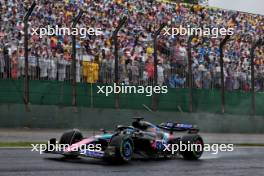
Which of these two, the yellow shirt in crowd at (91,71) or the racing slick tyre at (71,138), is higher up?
the yellow shirt in crowd at (91,71)

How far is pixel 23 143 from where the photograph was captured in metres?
15.4

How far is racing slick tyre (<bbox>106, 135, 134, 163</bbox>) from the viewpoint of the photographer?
10.9 meters

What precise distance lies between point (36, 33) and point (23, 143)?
18.9 ft

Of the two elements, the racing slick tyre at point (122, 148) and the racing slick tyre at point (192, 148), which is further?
the racing slick tyre at point (192, 148)

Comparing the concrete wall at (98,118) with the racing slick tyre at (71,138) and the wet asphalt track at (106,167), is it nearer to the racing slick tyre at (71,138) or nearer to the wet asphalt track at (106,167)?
the wet asphalt track at (106,167)

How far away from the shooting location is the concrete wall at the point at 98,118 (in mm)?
17859

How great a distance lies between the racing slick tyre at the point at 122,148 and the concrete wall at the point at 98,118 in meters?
7.29

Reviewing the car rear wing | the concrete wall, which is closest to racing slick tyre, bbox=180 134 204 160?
the car rear wing

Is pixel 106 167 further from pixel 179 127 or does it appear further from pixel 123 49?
pixel 123 49

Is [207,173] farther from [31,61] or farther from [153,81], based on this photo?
[153,81]

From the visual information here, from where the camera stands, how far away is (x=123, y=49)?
854 inches

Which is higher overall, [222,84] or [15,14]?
[15,14]

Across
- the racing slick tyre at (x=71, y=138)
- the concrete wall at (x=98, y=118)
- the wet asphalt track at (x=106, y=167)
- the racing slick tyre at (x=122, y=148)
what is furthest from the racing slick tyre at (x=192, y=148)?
the concrete wall at (x=98, y=118)

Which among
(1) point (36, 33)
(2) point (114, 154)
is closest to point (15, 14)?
(1) point (36, 33)
